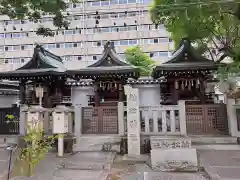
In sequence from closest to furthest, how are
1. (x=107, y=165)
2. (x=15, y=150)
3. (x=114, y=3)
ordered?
1. (x=107, y=165)
2. (x=15, y=150)
3. (x=114, y=3)

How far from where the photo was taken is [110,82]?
48.5ft

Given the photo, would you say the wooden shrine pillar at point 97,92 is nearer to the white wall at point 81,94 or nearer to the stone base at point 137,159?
the white wall at point 81,94

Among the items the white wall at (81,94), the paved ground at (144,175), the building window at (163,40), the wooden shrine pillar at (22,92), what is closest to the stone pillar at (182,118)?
the paved ground at (144,175)

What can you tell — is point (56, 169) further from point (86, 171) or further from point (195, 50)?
point (195, 50)

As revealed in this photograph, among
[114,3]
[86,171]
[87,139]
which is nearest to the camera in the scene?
[86,171]

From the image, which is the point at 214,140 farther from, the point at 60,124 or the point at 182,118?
the point at 60,124

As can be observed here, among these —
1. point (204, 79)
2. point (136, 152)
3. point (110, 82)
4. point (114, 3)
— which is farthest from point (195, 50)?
point (114, 3)

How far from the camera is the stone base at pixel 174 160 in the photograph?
6.70 metres

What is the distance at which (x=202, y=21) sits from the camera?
11.7 metres

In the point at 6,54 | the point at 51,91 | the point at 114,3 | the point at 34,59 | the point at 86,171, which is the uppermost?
the point at 114,3

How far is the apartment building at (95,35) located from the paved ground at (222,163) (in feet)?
99.4

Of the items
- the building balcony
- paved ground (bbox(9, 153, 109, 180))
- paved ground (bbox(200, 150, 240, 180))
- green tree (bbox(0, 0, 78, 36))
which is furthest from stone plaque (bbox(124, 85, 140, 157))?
the building balcony

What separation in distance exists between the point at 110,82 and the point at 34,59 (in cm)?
502

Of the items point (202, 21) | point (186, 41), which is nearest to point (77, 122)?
point (202, 21)
